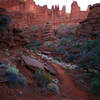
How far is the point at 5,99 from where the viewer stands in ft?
10.2

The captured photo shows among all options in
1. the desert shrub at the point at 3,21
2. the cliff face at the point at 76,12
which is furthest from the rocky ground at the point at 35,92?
the cliff face at the point at 76,12

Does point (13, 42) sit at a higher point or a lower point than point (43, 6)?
lower

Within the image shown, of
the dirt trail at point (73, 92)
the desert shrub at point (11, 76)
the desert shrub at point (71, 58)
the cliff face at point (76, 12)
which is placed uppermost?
the cliff face at point (76, 12)

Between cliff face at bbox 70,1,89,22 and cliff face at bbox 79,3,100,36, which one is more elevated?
cliff face at bbox 70,1,89,22

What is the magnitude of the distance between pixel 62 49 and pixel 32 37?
784 centimetres

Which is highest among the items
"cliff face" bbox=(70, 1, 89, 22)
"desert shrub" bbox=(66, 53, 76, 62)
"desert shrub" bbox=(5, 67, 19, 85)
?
"cliff face" bbox=(70, 1, 89, 22)

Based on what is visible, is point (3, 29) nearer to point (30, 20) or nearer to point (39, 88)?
point (39, 88)

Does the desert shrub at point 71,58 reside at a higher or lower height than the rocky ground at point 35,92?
lower

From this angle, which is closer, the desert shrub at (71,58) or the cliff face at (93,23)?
the desert shrub at (71,58)

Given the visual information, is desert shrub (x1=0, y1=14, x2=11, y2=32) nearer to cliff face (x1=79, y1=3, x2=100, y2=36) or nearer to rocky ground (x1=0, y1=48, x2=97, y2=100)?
rocky ground (x1=0, y1=48, x2=97, y2=100)

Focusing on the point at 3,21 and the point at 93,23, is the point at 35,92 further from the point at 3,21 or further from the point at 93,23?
the point at 93,23

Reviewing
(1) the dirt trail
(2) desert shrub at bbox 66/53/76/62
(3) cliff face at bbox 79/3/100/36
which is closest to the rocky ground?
(1) the dirt trail

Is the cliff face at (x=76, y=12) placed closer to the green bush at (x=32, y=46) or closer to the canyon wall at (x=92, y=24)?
the canyon wall at (x=92, y=24)

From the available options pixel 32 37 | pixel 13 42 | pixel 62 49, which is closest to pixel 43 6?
pixel 32 37
